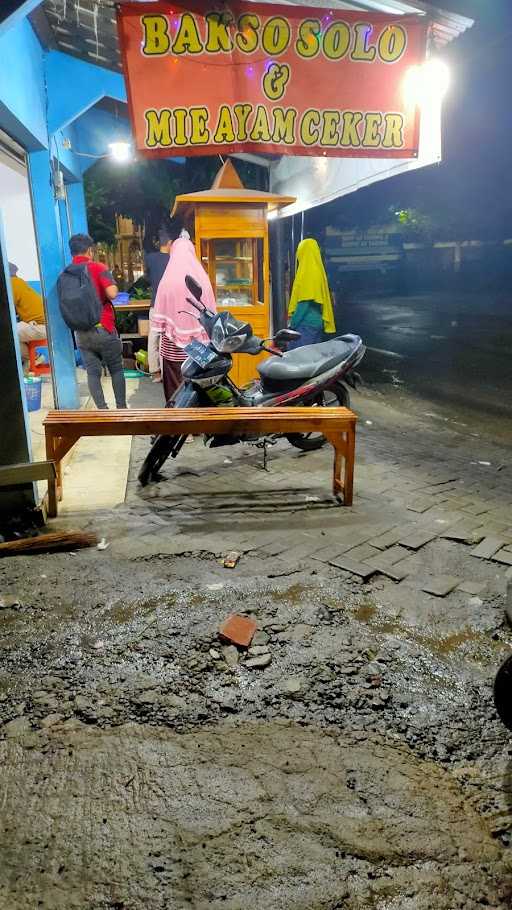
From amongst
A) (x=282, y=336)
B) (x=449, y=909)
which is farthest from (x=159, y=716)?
(x=282, y=336)

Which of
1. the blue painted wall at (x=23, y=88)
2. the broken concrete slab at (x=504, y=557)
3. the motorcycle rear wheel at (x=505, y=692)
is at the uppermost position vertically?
the blue painted wall at (x=23, y=88)

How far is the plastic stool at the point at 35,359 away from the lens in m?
9.40

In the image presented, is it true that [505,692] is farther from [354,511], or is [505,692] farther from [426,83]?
[426,83]

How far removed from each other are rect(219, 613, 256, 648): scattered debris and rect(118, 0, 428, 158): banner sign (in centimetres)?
370

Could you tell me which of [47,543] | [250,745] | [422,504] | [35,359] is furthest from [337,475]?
[35,359]

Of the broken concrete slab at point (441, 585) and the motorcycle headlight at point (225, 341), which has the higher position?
the motorcycle headlight at point (225, 341)

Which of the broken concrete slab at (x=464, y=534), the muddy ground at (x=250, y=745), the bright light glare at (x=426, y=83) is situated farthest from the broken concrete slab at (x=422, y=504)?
the bright light glare at (x=426, y=83)

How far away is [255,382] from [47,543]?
126 inches

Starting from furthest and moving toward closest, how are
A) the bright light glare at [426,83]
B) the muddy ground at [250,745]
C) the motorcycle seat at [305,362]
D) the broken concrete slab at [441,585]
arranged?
the motorcycle seat at [305,362], the bright light glare at [426,83], the broken concrete slab at [441,585], the muddy ground at [250,745]

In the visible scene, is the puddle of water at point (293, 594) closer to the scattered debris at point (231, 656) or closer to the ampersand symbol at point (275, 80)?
the scattered debris at point (231, 656)

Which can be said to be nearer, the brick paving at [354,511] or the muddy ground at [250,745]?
the muddy ground at [250,745]

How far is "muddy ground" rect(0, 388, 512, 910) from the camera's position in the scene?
191 cm

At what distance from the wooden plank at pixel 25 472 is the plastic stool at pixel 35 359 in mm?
5503

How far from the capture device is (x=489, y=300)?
1127 inches
